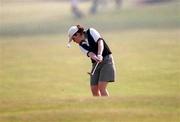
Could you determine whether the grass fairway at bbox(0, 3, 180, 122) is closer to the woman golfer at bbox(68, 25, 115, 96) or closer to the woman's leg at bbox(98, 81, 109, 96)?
the woman's leg at bbox(98, 81, 109, 96)

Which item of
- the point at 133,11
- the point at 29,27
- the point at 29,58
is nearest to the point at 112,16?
the point at 133,11

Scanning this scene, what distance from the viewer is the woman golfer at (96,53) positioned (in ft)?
41.7

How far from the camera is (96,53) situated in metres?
12.9

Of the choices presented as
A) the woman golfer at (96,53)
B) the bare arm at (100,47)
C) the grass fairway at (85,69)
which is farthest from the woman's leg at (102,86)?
the bare arm at (100,47)

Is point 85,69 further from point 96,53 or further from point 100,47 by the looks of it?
point 100,47

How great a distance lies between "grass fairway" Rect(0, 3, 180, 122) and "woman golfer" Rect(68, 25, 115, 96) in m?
0.37

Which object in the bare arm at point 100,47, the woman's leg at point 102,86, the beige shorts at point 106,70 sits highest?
the bare arm at point 100,47

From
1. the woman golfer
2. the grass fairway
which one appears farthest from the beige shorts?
the grass fairway

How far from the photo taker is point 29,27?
4178cm

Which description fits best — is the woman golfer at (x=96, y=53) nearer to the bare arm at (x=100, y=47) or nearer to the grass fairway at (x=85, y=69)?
the bare arm at (x=100, y=47)

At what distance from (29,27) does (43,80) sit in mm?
22099

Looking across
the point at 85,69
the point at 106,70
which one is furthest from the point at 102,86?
the point at 85,69

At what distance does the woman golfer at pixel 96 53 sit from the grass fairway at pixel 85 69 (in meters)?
0.37

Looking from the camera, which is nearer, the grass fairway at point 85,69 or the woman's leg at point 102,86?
the grass fairway at point 85,69
